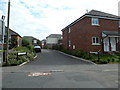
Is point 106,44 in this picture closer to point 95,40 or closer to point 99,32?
point 95,40

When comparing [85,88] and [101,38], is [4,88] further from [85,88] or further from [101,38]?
[101,38]

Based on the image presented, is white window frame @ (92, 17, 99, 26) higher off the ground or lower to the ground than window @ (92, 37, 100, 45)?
higher

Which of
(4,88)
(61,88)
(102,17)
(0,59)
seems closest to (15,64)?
(0,59)

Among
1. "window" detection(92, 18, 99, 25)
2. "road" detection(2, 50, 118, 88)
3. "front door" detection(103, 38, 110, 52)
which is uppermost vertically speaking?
"window" detection(92, 18, 99, 25)

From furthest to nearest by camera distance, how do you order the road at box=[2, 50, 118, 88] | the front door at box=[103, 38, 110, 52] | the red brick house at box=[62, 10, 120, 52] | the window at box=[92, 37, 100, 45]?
the front door at box=[103, 38, 110, 52] → the window at box=[92, 37, 100, 45] → the red brick house at box=[62, 10, 120, 52] → the road at box=[2, 50, 118, 88]

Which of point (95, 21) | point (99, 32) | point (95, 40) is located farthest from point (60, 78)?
point (95, 21)

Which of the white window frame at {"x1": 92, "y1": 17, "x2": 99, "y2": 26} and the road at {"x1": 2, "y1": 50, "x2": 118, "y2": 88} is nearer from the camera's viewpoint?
the road at {"x1": 2, "y1": 50, "x2": 118, "y2": 88}

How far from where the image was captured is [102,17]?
68.6ft

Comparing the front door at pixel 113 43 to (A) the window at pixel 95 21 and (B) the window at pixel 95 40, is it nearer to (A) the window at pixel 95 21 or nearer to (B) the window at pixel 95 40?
(B) the window at pixel 95 40

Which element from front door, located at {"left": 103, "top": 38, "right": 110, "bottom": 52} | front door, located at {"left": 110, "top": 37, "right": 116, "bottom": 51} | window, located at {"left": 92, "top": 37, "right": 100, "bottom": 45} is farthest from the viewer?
front door, located at {"left": 110, "top": 37, "right": 116, "bottom": 51}

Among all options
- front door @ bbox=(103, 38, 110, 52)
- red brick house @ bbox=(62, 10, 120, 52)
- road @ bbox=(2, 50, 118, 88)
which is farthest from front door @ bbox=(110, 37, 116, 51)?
road @ bbox=(2, 50, 118, 88)

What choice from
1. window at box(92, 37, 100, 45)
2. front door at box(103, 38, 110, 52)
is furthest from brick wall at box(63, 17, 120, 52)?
front door at box(103, 38, 110, 52)

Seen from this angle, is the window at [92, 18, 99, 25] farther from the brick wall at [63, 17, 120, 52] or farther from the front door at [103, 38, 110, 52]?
the front door at [103, 38, 110, 52]

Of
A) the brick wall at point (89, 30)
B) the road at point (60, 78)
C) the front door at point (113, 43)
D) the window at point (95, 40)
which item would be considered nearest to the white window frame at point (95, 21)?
the brick wall at point (89, 30)
